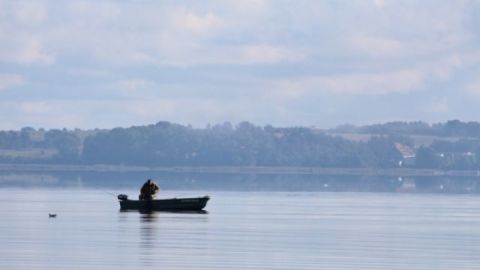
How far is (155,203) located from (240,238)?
27.3m

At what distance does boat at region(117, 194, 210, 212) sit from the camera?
94.7m

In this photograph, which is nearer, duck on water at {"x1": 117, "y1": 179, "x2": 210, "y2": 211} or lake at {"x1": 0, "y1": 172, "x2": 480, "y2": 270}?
lake at {"x1": 0, "y1": 172, "x2": 480, "y2": 270}

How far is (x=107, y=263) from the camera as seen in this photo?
53.6m

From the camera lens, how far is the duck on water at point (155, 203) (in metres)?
94.8

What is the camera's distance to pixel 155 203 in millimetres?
94750

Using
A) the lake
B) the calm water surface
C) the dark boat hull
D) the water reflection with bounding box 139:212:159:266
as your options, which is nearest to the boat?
the dark boat hull

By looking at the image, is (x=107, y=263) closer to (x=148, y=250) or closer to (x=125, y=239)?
(x=148, y=250)

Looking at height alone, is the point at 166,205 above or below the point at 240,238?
above

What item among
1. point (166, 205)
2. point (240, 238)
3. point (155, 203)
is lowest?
point (240, 238)

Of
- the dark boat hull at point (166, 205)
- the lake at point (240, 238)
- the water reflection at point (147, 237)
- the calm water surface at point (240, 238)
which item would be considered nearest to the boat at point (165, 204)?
the dark boat hull at point (166, 205)

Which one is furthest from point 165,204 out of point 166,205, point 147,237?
point 147,237

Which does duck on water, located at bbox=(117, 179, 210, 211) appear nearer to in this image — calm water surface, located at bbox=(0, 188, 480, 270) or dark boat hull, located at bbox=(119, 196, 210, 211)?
dark boat hull, located at bbox=(119, 196, 210, 211)

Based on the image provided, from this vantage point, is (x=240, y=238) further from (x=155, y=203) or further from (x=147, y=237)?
(x=155, y=203)

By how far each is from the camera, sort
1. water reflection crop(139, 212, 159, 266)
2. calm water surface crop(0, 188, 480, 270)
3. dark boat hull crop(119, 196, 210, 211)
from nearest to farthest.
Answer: calm water surface crop(0, 188, 480, 270), water reflection crop(139, 212, 159, 266), dark boat hull crop(119, 196, 210, 211)
